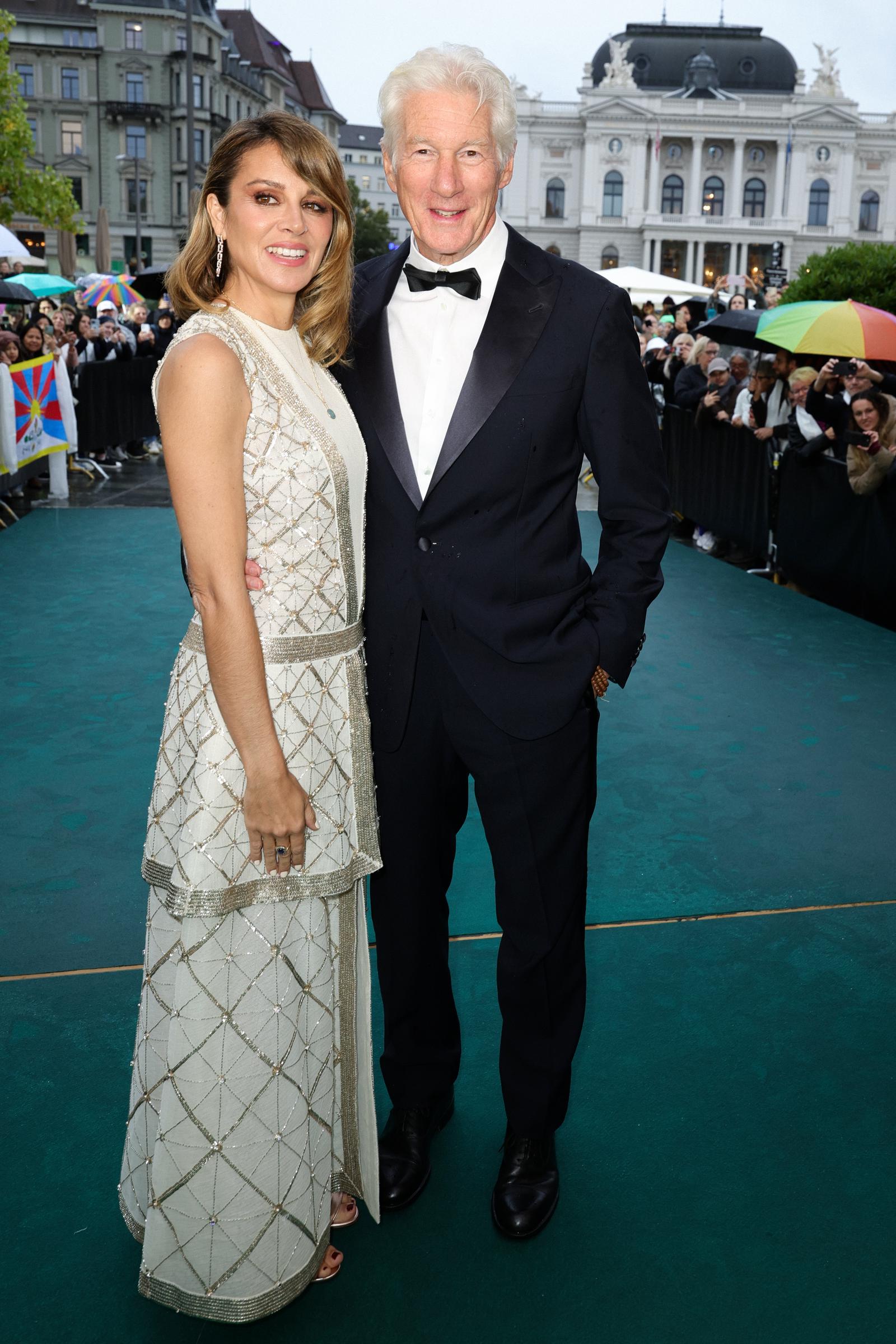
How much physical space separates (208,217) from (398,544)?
69cm

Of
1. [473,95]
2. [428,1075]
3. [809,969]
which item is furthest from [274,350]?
[809,969]

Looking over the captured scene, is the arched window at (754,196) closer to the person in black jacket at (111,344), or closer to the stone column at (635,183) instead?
the stone column at (635,183)

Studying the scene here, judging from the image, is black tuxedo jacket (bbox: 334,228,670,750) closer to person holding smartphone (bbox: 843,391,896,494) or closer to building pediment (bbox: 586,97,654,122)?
person holding smartphone (bbox: 843,391,896,494)

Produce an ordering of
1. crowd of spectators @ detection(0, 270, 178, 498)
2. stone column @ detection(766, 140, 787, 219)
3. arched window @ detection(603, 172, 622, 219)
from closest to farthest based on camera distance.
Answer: crowd of spectators @ detection(0, 270, 178, 498), arched window @ detection(603, 172, 622, 219), stone column @ detection(766, 140, 787, 219)

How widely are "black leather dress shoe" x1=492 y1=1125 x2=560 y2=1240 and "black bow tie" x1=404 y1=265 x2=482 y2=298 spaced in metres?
1.77

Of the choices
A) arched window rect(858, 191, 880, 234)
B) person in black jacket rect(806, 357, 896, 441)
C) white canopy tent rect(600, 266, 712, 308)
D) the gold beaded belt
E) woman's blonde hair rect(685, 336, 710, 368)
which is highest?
arched window rect(858, 191, 880, 234)

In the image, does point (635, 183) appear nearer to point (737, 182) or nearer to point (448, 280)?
point (737, 182)

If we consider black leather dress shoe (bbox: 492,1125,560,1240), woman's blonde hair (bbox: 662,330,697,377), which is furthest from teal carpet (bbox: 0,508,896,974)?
woman's blonde hair (bbox: 662,330,697,377)

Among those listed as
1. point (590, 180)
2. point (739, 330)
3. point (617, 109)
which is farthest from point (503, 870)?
point (617, 109)

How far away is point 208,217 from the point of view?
2.16 metres

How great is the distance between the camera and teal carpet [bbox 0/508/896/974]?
4047 mm

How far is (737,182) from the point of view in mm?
83812

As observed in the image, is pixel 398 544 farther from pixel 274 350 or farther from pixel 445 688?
pixel 274 350

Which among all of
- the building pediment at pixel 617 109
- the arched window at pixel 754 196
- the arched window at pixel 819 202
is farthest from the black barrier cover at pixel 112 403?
the arched window at pixel 819 202
